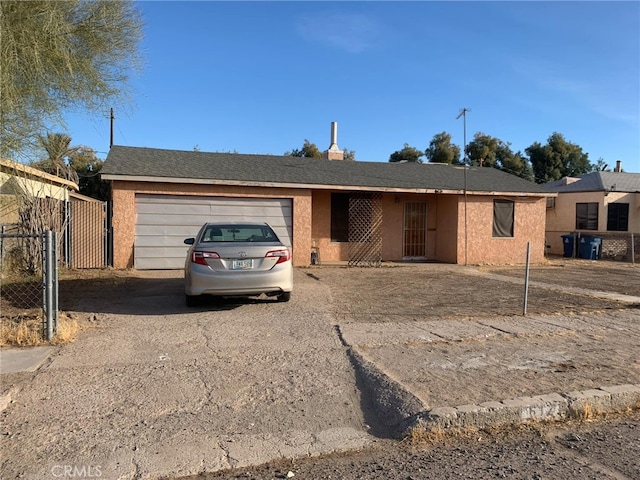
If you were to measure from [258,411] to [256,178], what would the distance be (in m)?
11.0

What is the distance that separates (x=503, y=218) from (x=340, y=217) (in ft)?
19.8

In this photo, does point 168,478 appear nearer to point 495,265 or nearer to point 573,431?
point 573,431

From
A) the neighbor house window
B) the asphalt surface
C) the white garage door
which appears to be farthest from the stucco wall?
the neighbor house window

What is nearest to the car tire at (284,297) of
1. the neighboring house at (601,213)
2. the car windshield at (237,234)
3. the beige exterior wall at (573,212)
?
the car windshield at (237,234)

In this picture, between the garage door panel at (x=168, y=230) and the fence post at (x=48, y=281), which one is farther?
the garage door panel at (x=168, y=230)

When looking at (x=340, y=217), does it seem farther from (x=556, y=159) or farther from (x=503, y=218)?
(x=556, y=159)

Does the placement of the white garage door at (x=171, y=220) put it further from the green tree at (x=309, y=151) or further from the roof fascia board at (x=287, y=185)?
the green tree at (x=309, y=151)

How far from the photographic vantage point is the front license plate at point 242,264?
24.2ft

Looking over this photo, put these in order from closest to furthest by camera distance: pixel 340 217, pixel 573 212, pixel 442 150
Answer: pixel 340 217, pixel 573 212, pixel 442 150

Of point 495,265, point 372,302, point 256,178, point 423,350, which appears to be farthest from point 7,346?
point 495,265

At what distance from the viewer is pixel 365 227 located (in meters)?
16.7

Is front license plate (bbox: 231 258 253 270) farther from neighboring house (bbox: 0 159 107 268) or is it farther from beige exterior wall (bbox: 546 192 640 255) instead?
beige exterior wall (bbox: 546 192 640 255)

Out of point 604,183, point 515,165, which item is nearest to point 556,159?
point 515,165

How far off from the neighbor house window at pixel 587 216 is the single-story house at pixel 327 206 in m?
7.32
